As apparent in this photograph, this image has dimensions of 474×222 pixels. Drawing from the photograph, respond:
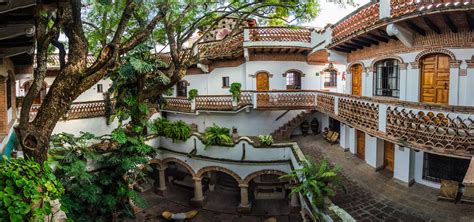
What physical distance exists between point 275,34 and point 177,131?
8853 mm

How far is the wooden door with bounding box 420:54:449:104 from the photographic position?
9055 millimetres

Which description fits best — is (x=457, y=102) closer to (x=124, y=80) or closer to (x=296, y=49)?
(x=296, y=49)

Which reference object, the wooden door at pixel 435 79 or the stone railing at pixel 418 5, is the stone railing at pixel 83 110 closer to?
the stone railing at pixel 418 5

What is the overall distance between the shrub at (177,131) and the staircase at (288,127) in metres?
6.05

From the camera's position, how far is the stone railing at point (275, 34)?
A: 54.5 feet

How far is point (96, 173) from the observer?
40.2 feet

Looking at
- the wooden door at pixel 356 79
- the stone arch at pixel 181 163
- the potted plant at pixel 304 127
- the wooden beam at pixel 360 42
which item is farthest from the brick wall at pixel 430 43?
the stone arch at pixel 181 163

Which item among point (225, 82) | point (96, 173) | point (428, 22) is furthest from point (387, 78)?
point (96, 173)

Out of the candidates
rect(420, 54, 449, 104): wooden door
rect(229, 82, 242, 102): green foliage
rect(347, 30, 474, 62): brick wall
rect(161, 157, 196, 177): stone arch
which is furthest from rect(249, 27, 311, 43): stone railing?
rect(161, 157, 196, 177): stone arch

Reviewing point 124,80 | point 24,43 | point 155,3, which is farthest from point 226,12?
point 24,43

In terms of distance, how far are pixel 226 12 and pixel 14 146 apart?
37.4 ft

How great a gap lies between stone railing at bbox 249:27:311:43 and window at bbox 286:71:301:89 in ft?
8.68

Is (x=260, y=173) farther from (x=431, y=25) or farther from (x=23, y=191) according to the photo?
(x=23, y=191)

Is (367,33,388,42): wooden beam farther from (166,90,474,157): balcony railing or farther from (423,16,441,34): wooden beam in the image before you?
(166,90,474,157): balcony railing
